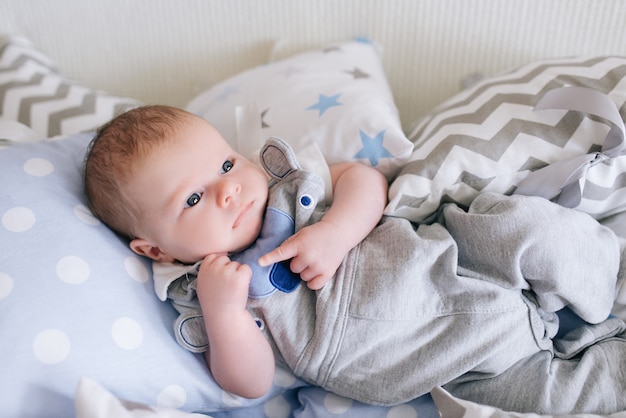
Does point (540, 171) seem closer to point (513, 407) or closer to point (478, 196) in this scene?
point (478, 196)

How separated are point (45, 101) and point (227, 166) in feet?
1.74

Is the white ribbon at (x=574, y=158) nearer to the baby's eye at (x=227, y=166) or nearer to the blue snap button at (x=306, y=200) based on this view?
the blue snap button at (x=306, y=200)

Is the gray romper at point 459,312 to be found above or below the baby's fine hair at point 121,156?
below

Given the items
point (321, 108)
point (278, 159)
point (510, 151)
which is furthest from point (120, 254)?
point (510, 151)

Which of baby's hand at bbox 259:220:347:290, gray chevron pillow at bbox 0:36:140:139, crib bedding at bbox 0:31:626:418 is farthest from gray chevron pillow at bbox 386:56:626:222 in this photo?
gray chevron pillow at bbox 0:36:140:139

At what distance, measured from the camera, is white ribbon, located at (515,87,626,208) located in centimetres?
86

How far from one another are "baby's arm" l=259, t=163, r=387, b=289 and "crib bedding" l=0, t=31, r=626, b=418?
4 cm

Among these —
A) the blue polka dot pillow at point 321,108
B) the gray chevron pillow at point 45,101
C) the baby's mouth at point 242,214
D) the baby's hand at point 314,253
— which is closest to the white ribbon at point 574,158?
the blue polka dot pillow at point 321,108

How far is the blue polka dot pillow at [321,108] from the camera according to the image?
0.97 meters

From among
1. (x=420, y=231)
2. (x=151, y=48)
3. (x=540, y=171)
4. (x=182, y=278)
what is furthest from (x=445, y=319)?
(x=151, y=48)

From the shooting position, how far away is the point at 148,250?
0.89m

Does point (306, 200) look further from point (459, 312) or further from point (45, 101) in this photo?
point (45, 101)

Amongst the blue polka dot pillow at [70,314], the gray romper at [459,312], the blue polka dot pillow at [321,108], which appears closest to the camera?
the blue polka dot pillow at [70,314]

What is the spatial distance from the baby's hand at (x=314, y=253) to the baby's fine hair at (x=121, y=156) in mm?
235
